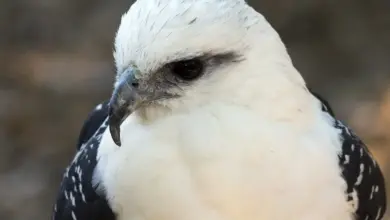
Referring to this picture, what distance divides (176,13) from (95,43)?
1.54 m

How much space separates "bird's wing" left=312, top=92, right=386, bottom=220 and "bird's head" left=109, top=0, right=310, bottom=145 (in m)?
0.22

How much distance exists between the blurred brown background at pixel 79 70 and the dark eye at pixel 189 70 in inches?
46.1

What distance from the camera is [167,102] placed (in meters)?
1.04

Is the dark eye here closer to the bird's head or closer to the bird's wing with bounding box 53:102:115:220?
the bird's head

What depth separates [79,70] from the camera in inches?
95.0

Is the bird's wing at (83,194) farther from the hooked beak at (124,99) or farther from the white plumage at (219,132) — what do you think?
the hooked beak at (124,99)

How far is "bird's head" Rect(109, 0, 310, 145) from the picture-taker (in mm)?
984

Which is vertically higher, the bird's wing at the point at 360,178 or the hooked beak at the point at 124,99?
the hooked beak at the point at 124,99

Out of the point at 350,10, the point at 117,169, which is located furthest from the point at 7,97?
the point at 117,169

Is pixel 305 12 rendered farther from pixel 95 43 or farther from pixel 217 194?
pixel 217 194

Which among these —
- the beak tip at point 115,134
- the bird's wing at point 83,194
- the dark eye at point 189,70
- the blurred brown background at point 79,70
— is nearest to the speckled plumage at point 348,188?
the bird's wing at point 83,194

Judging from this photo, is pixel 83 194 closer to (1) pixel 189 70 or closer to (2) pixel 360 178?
(1) pixel 189 70

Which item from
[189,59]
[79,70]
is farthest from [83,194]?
[79,70]

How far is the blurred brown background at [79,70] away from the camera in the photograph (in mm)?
2172
